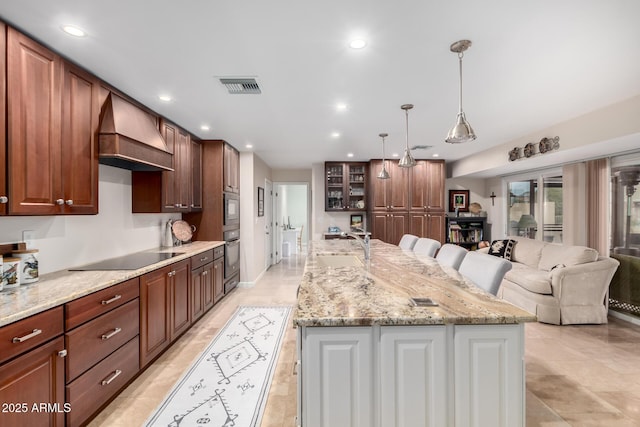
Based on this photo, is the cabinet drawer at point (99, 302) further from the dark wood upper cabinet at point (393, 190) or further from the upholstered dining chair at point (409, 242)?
the dark wood upper cabinet at point (393, 190)

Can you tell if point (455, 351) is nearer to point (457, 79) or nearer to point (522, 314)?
point (522, 314)

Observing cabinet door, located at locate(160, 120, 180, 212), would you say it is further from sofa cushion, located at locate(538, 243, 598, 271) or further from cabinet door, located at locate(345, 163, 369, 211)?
sofa cushion, located at locate(538, 243, 598, 271)

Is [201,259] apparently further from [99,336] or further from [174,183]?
[99,336]

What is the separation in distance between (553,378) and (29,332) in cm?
354

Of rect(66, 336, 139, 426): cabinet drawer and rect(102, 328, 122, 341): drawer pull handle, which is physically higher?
rect(102, 328, 122, 341): drawer pull handle

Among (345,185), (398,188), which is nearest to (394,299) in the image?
(398,188)

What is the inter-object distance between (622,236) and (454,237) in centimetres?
276

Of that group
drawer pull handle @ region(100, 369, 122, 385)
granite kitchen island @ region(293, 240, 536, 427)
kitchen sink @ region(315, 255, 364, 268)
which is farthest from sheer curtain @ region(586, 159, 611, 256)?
drawer pull handle @ region(100, 369, 122, 385)

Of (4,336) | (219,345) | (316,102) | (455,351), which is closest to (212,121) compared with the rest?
(316,102)

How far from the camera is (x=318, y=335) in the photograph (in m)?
1.38

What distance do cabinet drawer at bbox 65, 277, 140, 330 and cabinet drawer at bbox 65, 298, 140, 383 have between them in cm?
4

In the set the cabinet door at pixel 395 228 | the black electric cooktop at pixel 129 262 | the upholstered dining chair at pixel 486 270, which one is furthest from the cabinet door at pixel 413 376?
the cabinet door at pixel 395 228

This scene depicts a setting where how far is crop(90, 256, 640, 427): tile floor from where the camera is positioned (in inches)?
78.5

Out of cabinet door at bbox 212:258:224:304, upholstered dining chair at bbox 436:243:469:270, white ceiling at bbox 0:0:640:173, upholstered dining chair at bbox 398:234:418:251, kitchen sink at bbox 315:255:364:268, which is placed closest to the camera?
white ceiling at bbox 0:0:640:173
